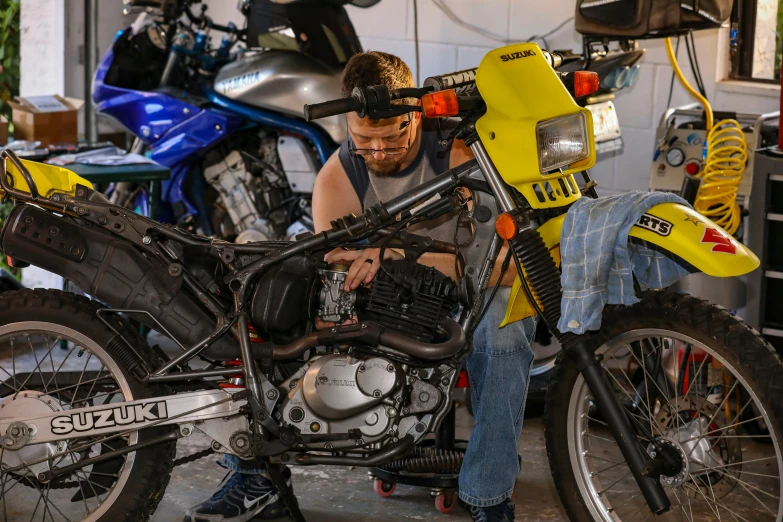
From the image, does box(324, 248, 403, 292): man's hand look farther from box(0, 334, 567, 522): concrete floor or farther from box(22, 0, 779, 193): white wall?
box(22, 0, 779, 193): white wall

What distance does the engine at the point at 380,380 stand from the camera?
7.46 feet

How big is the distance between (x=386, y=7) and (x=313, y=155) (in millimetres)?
1046

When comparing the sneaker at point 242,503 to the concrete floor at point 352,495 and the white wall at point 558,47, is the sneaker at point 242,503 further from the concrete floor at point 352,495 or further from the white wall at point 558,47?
the white wall at point 558,47

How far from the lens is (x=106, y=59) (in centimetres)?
430

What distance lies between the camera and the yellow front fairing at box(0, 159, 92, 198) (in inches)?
92.9

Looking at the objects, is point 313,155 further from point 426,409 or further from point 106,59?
point 426,409

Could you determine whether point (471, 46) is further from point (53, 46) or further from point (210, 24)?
point (53, 46)

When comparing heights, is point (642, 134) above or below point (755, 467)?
above

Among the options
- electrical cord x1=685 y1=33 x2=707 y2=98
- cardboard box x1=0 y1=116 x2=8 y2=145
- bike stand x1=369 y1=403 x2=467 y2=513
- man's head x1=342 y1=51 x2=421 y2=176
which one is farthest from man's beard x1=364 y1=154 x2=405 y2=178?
cardboard box x1=0 y1=116 x2=8 y2=145

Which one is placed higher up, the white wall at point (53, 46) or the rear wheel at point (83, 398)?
the white wall at point (53, 46)

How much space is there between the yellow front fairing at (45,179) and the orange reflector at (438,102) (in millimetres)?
888

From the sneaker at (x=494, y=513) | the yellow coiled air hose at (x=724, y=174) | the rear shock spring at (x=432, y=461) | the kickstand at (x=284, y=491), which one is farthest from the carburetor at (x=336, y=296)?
the yellow coiled air hose at (x=724, y=174)

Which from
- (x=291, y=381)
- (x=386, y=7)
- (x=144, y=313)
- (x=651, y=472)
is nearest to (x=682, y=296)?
(x=651, y=472)

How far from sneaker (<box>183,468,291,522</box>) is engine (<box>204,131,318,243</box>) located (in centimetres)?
148
